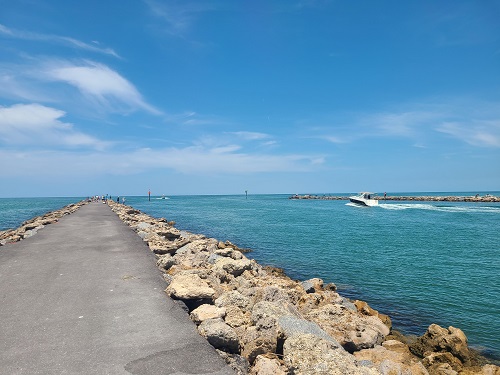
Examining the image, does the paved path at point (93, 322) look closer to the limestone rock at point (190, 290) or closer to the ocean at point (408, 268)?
the limestone rock at point (190, 290)

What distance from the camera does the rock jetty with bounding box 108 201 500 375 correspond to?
19.3 ft

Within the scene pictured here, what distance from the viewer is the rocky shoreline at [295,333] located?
19.3ft

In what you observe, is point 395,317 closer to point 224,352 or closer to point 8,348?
point 224,352

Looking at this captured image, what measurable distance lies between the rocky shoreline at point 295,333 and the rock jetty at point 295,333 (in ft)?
0.05

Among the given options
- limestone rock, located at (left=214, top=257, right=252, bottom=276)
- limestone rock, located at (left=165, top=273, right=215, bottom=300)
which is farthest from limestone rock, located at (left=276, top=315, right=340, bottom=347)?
limestone rock, located at (left=214, top=257, right=252, bottom=276)

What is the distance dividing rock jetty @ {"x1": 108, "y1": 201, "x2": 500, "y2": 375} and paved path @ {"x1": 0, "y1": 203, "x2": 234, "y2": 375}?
50cm

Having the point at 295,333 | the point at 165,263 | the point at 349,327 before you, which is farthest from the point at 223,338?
the point at 165,263

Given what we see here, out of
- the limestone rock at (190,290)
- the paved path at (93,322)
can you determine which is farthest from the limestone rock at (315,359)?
the limestone rock at (190,290)

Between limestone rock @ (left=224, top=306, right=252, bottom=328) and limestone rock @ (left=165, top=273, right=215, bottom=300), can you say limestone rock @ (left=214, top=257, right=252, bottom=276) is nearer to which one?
limestone rock @ (left=165, top=273, right=215, bottom=300)

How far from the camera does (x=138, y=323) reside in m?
7.35

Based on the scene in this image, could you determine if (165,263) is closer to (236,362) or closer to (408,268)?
(236,362)

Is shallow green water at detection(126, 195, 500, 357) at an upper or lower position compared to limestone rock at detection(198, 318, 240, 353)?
lower

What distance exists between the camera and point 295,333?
266 inches

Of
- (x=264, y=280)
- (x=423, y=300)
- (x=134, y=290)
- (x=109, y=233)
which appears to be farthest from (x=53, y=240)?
(x=423, y=300)
